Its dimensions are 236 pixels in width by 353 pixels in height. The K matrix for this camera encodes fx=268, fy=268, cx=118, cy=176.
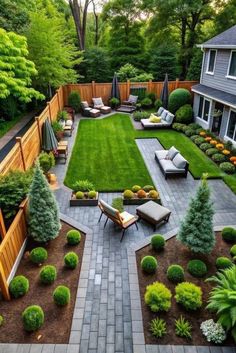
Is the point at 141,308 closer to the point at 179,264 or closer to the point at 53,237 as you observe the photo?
the point at 179,264

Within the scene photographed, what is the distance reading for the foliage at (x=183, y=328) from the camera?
5.45 m

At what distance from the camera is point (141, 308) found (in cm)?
607

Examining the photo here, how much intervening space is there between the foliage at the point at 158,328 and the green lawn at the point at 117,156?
597 cm

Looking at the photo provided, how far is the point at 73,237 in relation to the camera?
784 centimetres

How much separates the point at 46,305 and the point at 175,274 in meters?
3.14

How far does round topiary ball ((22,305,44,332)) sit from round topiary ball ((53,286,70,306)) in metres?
0.43

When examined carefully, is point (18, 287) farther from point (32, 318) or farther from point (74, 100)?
point (74, 100)

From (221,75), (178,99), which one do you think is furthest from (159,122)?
(221,75)

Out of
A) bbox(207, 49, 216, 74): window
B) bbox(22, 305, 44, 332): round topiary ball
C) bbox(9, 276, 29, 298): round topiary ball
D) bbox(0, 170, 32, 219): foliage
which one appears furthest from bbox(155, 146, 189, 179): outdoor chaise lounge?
bbox(207, 49, 216, 74): window

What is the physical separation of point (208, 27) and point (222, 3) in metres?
2.82

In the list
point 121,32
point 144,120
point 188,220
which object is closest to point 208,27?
point 121,32

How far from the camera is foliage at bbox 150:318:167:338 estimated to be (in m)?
5.45

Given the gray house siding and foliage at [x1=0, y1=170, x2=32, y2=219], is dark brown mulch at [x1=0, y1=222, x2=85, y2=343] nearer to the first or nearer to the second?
foliage at [x1=0, y1=170, x2=32, y2=219]

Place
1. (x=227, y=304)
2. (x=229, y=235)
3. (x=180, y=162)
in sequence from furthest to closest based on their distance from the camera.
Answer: (x=180, y=162) → (x=229, y=235) → (x=227, y=304)
